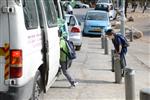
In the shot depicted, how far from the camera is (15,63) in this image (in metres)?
6.60

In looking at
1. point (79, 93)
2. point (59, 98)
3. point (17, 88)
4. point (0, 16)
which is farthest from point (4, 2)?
point (79, 93)

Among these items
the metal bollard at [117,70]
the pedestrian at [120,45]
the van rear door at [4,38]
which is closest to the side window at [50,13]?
the van rear door at [4,38]

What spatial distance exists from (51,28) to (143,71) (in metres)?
7.37

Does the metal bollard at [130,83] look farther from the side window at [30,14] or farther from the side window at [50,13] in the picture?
the side window at [30,14]

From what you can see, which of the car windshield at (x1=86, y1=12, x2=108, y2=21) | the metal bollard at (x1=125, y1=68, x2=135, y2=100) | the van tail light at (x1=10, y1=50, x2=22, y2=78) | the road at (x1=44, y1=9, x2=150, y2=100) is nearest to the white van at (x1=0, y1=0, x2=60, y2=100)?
the van tail light at (x1=10, y1=50, x2=22, y2=78)

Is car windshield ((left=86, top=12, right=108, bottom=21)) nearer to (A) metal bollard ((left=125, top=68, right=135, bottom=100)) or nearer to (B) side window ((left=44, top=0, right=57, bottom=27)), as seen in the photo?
(B) side window ((left=44, top=0, right=57, bottom=27))

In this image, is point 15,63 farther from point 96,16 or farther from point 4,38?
point 96,16

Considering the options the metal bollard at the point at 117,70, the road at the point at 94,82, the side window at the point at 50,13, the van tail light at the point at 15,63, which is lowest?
the road at the point at 94,82

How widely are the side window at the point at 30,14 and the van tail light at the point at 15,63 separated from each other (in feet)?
1.75

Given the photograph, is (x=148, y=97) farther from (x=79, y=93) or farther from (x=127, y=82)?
(x=79, y=93)

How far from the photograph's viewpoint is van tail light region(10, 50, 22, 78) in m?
6.60

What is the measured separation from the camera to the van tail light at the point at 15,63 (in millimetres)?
6602

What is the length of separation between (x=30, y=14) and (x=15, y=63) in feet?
3.45

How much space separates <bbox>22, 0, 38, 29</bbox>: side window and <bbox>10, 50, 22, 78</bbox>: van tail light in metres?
0.53
